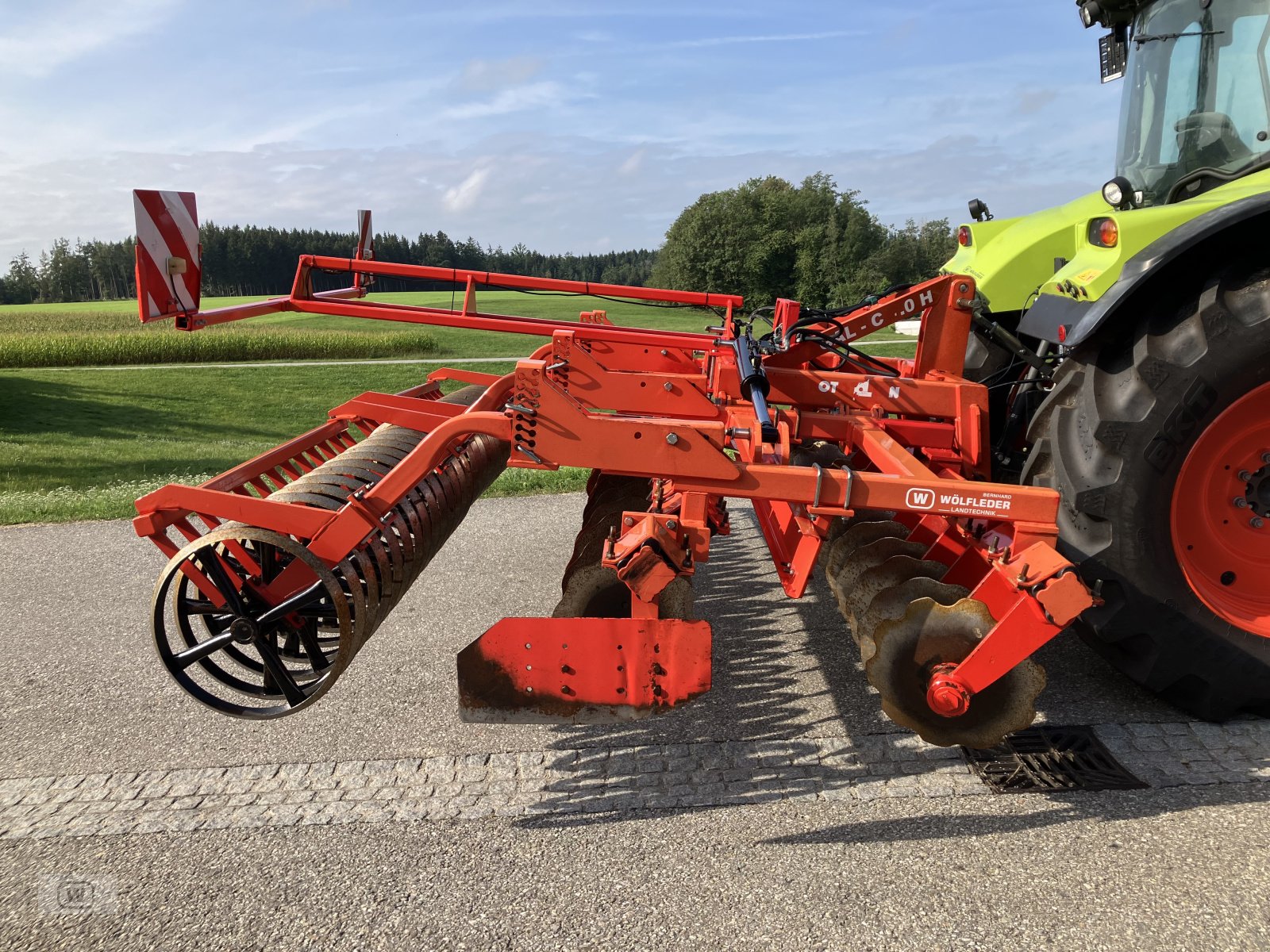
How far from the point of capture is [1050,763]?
2.75 metres

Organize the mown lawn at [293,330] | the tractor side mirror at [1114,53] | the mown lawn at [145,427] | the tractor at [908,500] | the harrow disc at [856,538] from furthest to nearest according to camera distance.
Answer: the mown lawn at [293,330], the mown lawn at [145,427], the tractor side mirror at [1114,53], the harrow disc at [856,538], the tractor at [908,500]

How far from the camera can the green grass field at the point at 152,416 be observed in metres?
7.21

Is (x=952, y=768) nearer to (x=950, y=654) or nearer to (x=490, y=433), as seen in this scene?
(x=950, y=654)

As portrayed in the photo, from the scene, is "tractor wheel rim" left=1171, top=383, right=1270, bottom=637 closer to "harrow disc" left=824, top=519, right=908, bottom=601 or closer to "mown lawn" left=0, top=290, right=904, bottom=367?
"harrow disc" left=824, top=519, right=908, bottom=601

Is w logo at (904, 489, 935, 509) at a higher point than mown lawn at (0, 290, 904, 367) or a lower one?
lower

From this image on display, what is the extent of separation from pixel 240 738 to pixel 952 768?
8.06 ft

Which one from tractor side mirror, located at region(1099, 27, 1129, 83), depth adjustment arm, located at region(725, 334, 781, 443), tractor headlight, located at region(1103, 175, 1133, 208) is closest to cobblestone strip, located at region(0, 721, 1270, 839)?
depth adjustment arm, located at region(725, 334, 781, 443)

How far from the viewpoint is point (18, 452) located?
9609 mm

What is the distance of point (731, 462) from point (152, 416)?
45.2ft

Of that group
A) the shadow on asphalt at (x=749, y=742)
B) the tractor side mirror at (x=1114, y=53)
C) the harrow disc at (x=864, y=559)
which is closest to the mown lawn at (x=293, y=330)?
the tractor side mirror at (x=1114, y=53)

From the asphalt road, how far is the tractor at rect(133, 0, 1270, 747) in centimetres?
31

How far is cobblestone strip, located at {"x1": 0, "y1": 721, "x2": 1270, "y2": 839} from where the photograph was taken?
2.60 meters

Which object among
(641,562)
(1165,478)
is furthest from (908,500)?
(1165,478)

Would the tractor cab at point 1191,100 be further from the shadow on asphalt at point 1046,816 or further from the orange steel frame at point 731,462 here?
the shadow on asphalt at point 1046,816
